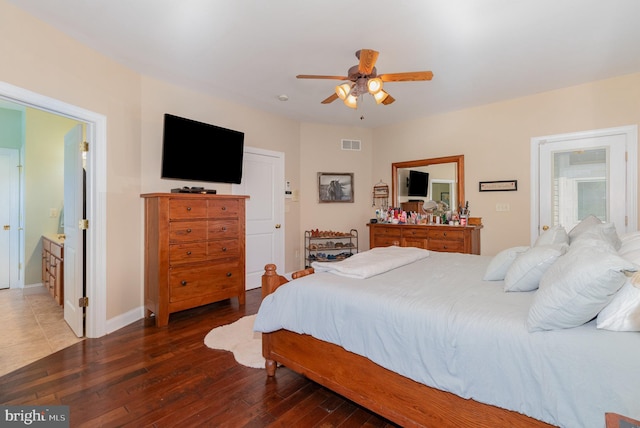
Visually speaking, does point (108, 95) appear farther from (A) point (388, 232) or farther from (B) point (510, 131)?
(B) point (510, 131)

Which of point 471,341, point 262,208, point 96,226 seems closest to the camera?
point 471,341

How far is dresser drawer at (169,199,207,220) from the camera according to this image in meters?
3.09

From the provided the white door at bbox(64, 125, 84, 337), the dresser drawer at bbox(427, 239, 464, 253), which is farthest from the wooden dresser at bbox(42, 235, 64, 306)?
the dresser drawer at bbox(427, 239, 464, 253)

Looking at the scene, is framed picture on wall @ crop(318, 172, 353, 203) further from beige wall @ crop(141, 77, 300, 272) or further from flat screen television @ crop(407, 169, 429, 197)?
flat screen television @ crop(407, 169, 429, 197)

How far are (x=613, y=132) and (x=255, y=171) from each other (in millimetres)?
4408

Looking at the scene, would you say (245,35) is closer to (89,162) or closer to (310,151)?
(89,162)

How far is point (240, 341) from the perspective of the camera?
2711 mm

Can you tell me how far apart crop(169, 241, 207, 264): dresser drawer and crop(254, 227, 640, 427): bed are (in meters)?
1.46

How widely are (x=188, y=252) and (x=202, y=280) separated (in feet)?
1.17

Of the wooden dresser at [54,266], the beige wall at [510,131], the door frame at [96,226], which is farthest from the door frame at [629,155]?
the wooden dresser at [54,266]

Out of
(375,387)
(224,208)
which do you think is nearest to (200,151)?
(224,208)

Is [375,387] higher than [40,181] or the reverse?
the reverse

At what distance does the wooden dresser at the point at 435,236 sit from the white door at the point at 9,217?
532cm

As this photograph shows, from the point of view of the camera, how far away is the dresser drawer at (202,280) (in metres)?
3.12
